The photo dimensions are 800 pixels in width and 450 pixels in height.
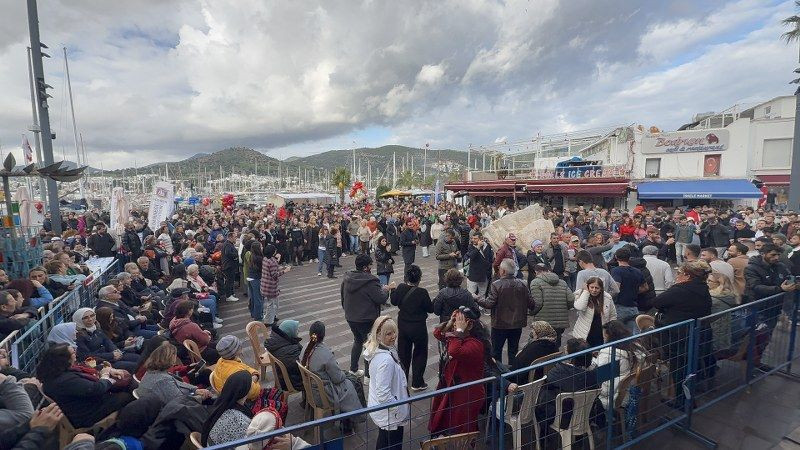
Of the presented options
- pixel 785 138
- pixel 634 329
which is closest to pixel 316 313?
pixel 634 329

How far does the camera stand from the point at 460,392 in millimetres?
3551

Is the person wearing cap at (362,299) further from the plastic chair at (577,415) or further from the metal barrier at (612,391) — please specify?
the plastic chair at (577,415)

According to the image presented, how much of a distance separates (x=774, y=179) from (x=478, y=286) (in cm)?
2684

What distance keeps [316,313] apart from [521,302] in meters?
5.25

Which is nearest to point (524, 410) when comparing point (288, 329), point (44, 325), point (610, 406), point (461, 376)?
point (461, 376)

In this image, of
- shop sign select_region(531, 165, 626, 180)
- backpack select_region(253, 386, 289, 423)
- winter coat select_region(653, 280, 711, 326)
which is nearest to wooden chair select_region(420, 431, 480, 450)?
backpack select_region(253, 386, 289, 423)

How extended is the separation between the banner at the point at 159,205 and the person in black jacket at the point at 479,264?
9.27m

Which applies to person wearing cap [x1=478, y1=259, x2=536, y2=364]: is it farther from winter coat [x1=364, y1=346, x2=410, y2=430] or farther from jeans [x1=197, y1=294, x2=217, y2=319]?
jeans [x1=197, y1=294, x2=217, y2=319]

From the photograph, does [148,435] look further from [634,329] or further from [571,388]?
[634,329]

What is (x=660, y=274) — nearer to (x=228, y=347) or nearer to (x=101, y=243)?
(x=228, y=347)

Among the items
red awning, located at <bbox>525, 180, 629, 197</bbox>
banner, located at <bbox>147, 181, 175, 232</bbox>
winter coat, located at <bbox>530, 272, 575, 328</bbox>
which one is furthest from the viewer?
red awning, located at <bbox>525, 180, 629, 197</bbox>

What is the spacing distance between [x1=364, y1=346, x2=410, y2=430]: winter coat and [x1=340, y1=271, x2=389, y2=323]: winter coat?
1.75m

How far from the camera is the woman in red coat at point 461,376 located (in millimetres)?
3559

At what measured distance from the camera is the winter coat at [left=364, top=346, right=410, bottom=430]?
11.5 feet
